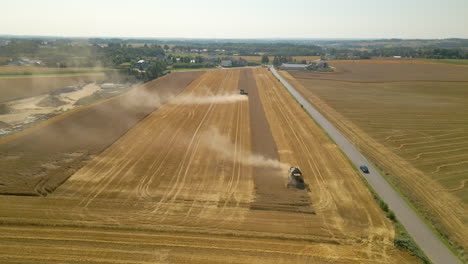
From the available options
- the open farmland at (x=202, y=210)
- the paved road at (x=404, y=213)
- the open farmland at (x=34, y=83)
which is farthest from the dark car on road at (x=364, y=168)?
the open farmland at (x=34, y=83)

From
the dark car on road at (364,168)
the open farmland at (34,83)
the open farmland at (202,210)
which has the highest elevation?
the open farmland at (34,83)

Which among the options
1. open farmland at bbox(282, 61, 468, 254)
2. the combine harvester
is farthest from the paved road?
the combine harvester

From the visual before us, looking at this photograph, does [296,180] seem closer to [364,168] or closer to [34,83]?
[364,168]

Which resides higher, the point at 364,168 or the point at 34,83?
the point at 34,83

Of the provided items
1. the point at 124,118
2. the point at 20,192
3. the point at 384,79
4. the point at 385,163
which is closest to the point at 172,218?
the point at 20,192

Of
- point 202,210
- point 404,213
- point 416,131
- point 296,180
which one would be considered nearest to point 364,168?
point 404,213

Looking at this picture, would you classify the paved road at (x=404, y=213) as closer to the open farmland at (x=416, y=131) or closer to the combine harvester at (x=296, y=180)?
the open farmland at (x=416, y=131)
